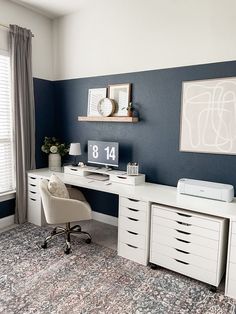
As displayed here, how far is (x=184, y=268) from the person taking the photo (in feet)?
7.58

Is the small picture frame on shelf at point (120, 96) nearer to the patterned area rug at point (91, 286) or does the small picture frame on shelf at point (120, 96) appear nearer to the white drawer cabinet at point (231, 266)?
the patterned area rug at point (91, 286)

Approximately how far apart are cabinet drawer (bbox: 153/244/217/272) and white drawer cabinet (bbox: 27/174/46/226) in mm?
1741

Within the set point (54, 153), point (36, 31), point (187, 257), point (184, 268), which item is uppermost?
point (36, 31)

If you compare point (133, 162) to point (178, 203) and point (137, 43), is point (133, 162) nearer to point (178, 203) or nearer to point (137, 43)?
point (178, 203)

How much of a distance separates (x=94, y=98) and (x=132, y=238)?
6.40 ft

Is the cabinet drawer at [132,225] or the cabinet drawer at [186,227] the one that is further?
the cabinet drawer at [132,225]

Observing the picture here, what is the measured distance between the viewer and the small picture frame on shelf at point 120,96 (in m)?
3.20

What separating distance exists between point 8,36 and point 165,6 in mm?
2010

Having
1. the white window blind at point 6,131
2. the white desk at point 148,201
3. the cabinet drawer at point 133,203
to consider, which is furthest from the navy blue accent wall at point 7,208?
the cabinet drawer at point 133,203

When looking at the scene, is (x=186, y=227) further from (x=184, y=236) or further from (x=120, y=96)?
(x=120, y=96)

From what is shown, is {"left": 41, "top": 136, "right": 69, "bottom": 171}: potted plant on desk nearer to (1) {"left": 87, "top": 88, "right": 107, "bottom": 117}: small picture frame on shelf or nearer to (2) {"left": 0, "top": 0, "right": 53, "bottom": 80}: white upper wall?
(1) {"left": 87, "top": 88, "right": 107, "bottom": 117}: small picture frame on shelf

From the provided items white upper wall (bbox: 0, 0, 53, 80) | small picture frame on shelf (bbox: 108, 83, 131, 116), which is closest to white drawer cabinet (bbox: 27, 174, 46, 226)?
small picture frame on shelf (bbox: 108, 83, 131, 116)

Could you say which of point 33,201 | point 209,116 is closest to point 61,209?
point 33,201

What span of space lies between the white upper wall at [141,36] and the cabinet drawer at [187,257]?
192 centimetres
